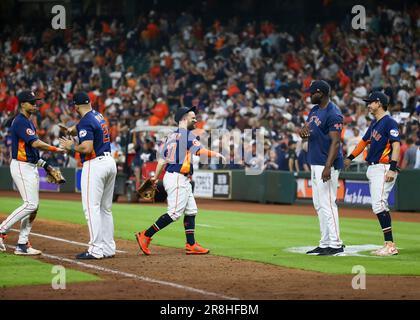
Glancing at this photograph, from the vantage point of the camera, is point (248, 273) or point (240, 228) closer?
Result: point (248, 273)

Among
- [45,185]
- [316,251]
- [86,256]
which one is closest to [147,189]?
[86,256]

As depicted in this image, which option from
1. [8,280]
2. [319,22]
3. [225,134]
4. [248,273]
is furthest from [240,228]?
[319,22]

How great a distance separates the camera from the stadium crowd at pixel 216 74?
83.3 feet

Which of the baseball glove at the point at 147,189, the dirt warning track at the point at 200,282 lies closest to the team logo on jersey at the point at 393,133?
the dirt warning track at the point at 200,282

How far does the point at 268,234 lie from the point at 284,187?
9317 millimetres

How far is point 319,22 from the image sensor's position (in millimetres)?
32875

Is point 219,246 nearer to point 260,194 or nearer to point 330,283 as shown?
point 330,283

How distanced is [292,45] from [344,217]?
492 inches

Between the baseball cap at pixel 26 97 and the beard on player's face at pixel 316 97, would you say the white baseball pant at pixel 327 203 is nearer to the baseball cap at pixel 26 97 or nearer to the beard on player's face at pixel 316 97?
the beard on player's face at pixel 316 97

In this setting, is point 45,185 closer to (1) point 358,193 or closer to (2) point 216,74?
(2) point 216,74

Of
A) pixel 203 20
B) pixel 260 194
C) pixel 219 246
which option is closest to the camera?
pixel 219 246

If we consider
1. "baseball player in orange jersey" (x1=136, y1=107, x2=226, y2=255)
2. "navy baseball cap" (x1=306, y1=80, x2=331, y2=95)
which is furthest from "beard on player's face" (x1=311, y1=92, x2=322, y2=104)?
"baseball player in orange jersey" (x1=136, y1=107, x2=226, y2=255)

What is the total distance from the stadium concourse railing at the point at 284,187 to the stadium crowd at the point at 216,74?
1.91ft

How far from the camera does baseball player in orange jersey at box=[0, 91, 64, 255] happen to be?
38.6 ft
